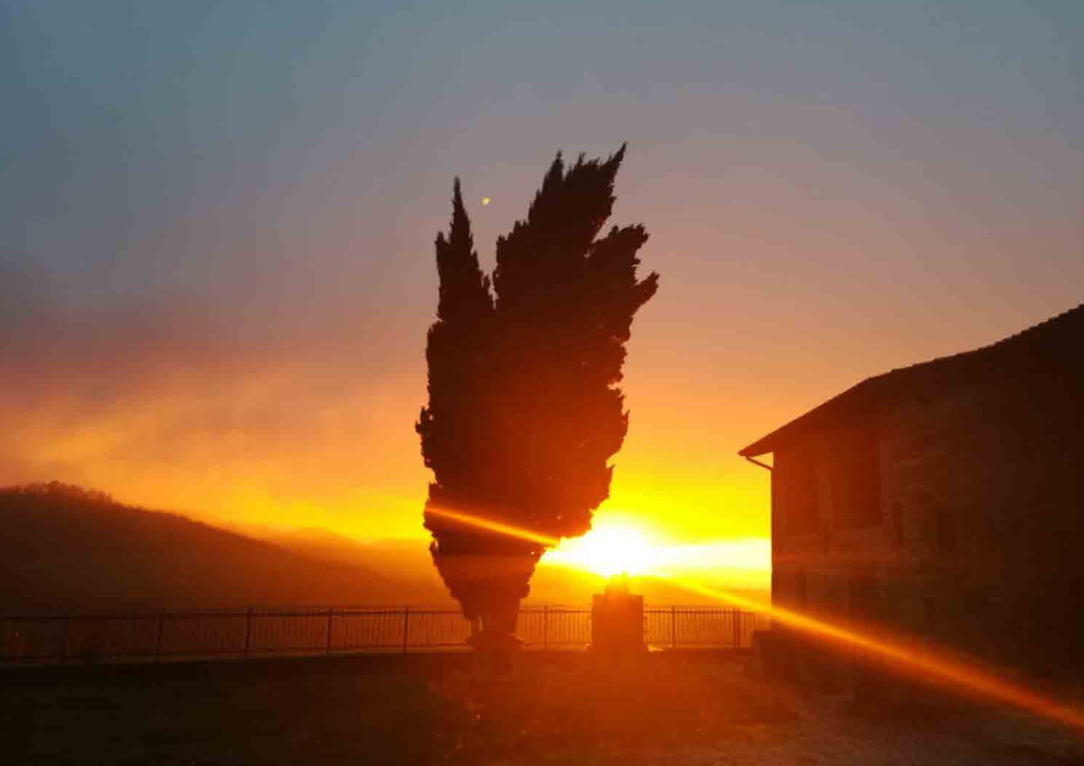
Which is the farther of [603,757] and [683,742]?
[683,742]

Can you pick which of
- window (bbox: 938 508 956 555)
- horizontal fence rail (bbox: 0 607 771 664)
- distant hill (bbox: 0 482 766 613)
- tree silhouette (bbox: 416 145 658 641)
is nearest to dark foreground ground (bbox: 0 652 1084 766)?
horizontal fence rail (bbox: 0 607 771 664)

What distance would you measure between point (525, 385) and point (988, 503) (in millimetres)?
12128

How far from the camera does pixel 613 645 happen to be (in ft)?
66.5

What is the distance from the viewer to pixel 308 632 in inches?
970

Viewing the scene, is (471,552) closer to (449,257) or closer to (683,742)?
(449,257)

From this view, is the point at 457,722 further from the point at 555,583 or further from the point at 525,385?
the point at 555,583

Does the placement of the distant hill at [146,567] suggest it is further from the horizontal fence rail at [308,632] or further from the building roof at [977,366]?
the building roof at [977,366]

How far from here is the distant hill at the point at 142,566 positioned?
47.8 metres

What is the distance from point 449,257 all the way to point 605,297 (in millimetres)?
4990

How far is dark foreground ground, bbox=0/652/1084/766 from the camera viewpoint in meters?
10.9

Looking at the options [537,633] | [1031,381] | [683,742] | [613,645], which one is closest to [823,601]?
[613,645]

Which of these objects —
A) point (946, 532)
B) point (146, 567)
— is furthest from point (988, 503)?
point (146, 567)

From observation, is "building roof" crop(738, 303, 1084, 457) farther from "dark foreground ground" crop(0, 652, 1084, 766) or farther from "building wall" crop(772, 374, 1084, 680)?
"dark foreground ground" crop(0, 652, 1084, 766)

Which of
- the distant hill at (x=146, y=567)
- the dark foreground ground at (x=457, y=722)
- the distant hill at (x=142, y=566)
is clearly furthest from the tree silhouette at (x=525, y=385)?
the distant hill at (x=142, y=566)
